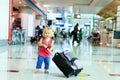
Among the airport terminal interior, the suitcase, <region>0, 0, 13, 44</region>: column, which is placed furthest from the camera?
<region>0, 0, 13, 44</region>: column

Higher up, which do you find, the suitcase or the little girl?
the little girl

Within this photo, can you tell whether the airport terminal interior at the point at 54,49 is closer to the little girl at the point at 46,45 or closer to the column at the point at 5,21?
the column at the point at 5,21

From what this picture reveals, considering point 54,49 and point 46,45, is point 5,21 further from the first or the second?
point 46,45

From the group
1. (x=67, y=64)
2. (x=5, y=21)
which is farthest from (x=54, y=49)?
(x=67, y=64)

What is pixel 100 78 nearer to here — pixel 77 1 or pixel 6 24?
pixel 6 24

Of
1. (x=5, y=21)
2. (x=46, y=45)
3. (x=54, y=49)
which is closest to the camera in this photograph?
(x=46, y=45)

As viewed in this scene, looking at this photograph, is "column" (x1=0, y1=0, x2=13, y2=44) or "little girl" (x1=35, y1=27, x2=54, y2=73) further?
"column" (x1=0, y1=0, x2=13, y2=44)

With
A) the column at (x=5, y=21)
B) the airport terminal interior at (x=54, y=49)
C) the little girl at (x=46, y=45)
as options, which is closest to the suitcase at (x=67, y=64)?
the airport terminal interior at (x=54, y=49)

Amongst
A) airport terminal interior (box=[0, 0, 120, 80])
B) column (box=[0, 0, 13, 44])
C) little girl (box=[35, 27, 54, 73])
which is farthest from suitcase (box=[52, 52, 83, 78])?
column (box=[0, 0, 13, 44])

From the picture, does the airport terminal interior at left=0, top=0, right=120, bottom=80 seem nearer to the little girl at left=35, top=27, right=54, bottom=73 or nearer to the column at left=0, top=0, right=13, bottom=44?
the column at left=0, top=0, right=13, bottom=44

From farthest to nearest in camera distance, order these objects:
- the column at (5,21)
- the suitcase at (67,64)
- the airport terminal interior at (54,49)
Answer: the column at (5,21)
the airport terminal interior at (54,49)
the suitcase at (67,64)

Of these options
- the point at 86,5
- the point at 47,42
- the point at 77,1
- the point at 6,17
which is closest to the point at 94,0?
the point at 77,1

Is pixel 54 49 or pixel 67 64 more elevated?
pixel 67 64

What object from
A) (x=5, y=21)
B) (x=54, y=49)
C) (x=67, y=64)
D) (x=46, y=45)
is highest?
(x=5, y=21)
